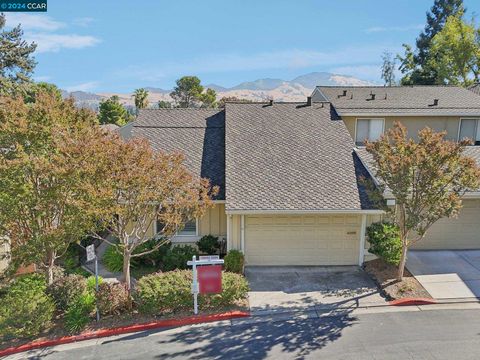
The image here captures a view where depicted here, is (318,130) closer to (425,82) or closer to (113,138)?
(113,138)

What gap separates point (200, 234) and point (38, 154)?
6.76 m

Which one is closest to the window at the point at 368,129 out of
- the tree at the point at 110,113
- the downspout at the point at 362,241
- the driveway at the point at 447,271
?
the downspout at the point at 362,241

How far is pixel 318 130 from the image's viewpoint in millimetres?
17266

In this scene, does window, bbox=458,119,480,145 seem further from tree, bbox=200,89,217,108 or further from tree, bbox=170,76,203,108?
tree, bbox=170,76,203,108

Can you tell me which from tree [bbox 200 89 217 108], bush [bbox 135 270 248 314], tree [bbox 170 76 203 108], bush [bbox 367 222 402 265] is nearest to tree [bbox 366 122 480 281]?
bush [bbox 367 222 402 265]

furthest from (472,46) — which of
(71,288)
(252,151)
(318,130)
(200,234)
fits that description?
(71,288)

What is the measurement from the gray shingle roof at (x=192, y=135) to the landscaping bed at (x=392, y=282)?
20.1ft

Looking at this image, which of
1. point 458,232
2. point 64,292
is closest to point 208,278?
point 64,292

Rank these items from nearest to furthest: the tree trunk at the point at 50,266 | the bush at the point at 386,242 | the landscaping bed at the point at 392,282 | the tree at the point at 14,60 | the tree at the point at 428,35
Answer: the tree trunk at the point at 50,266 → the landscaping bed at the point at 392,282 → the bush at the point at 386,242 → the tree at the point at 14,60 → the tree at the point at 428,35

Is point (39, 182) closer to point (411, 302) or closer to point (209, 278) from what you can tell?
point (209, 278)

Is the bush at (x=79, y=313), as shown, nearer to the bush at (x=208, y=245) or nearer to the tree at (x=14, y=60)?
the bush at (x=208, y=245)

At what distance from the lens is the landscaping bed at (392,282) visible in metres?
11.5

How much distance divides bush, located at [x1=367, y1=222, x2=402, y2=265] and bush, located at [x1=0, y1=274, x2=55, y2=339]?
33.9 ft

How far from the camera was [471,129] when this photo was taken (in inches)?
731
